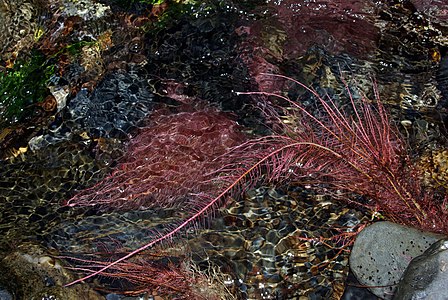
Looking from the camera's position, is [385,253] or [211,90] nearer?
[385,253]

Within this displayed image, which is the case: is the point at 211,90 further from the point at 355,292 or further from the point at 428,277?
the point at 428,277

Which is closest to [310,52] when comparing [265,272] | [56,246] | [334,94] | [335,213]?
[334,94]

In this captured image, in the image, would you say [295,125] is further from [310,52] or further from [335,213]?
[310,52]

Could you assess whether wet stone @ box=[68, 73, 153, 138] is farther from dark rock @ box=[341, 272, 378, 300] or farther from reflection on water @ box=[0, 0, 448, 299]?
dark rock @ box=[341, 272, 378, 300]

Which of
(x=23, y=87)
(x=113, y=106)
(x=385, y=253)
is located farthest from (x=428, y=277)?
(x=23, y=87)

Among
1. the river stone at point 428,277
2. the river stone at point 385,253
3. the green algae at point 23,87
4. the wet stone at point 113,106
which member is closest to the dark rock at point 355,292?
the river stone at point 385,253

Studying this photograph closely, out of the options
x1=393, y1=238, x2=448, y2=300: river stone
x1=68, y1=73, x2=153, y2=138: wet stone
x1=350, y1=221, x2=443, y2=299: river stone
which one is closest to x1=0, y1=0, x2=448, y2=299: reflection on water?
x1=68, y1=73, x2=153, y2=138: wet stone
